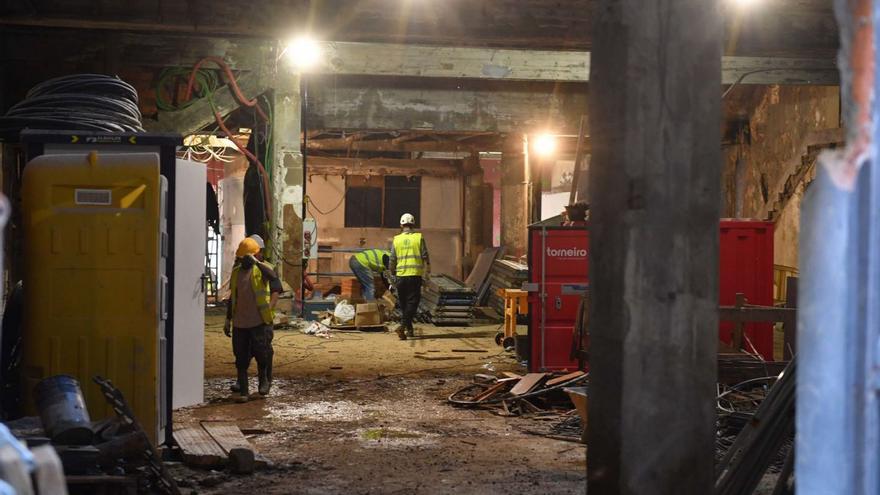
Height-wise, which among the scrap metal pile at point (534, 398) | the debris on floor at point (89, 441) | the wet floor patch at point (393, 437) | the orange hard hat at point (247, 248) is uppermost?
the orange hard hat at point (247, 248)

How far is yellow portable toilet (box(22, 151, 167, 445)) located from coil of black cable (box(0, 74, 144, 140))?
1722 mm

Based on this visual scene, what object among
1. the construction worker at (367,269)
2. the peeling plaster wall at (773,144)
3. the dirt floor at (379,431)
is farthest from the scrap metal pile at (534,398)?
the construction worker at (367,269)

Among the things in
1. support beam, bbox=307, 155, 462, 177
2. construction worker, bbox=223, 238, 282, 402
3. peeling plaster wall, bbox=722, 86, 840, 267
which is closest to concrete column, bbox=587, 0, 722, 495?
construction worker, bbox=223, 238, 282, 402

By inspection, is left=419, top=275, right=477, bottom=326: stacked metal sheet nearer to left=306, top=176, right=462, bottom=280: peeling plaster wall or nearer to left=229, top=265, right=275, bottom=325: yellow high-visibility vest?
left=229, top=265, right=275, bottom=325: yellow high-visibility vest

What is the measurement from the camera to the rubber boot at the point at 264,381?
10.7 metres

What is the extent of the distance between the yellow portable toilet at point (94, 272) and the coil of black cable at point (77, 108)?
1722 millimetres

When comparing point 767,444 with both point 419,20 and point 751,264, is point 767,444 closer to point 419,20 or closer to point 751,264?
point 751,264

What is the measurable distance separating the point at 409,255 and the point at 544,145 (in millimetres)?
6230

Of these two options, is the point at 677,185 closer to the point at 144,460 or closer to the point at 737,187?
the point at 144,460

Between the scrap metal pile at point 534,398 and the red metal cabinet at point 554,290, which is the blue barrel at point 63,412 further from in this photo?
the red metal cabinet at point 554,290

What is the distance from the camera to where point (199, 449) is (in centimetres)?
734

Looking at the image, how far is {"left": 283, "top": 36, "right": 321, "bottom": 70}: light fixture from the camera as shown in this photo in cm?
1752

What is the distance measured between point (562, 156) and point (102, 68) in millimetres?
10818

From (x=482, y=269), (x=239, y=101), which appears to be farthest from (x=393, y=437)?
(x=482, y=269)
